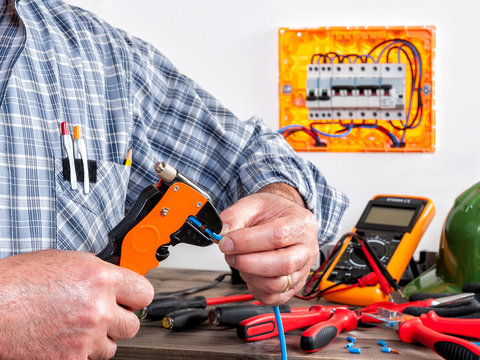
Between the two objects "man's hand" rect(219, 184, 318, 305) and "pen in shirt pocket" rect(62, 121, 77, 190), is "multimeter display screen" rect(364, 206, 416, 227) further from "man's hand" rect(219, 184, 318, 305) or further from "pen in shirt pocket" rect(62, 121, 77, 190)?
"pen in shirt pocket" rect(62, 121, 77, 190)

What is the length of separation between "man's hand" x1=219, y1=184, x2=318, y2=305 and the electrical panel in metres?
0.74

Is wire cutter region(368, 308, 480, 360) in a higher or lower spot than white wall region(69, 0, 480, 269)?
lower

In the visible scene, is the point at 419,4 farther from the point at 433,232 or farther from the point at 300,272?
the point at 300,272

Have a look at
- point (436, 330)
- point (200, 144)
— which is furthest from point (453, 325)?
point (200, 144)

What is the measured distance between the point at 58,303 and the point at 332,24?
111cm

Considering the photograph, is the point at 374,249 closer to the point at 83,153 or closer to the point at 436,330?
the point at 436,330

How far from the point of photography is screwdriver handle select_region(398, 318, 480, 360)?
0.66 m

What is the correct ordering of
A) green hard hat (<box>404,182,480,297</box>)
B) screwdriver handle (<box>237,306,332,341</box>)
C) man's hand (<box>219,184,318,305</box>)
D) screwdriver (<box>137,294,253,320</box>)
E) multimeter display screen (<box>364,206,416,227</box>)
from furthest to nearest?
multimeter display screen (<box>364,206,416,227</box>)
green hard hat (<box>404,182,480,297</box>)
screwdriver (<box>137,294,253,320</box>)
screwdriver handle (<box>237,306,332,341</box>)
man's hand (<box>219,184,318,305</box>)

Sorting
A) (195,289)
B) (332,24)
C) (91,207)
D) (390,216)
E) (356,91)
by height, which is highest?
→ (332,24)

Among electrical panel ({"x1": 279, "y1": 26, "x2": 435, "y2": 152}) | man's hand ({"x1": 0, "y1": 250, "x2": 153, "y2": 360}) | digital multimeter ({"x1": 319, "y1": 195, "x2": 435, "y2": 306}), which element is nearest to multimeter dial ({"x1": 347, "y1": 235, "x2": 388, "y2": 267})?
digital multimeter ({"x1": 319, "y1": 195, "x2": 435, "y2": 306})

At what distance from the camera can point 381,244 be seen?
1132 mm

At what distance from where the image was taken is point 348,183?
148 cm

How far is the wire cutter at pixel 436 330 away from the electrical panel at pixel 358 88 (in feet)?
2.31

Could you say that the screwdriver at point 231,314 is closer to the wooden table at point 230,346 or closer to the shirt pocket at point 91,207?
the wooden table at point 230,346
